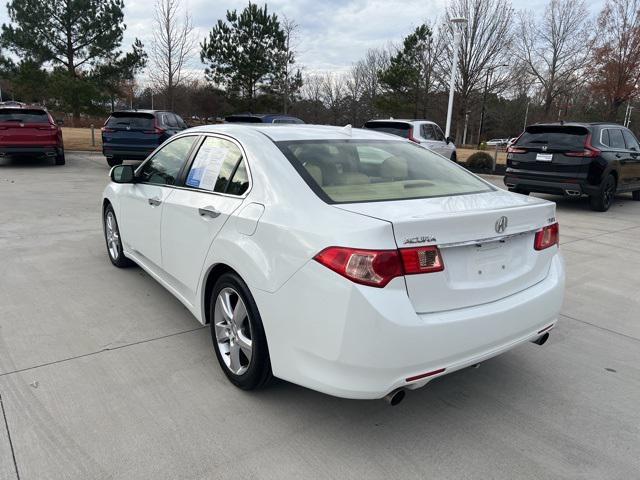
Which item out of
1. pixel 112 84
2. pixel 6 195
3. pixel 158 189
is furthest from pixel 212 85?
pixel 158 189

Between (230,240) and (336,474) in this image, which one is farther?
(230,240)

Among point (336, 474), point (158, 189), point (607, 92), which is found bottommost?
point (336, 474)

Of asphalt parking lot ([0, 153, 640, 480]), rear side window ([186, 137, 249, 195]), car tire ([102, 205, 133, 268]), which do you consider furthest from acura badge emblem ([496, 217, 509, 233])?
car tire ([102, 205, 133, 268])

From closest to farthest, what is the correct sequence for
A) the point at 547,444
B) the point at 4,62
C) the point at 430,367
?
the point at 430,367, the point at 547,444, the point at 4,62

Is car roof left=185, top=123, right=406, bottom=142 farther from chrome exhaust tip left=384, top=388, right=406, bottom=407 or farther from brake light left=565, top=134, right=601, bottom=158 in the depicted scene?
brake light left=565, top=134, right=601, bottom=158

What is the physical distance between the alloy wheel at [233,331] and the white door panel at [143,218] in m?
1.11

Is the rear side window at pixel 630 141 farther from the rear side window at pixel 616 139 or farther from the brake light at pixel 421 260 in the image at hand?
the brake light at pixel 421 260

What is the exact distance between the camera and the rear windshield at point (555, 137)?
9.34 metres

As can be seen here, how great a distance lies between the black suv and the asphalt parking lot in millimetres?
5470

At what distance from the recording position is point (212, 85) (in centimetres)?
3344

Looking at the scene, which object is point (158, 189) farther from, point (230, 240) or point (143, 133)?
point (143, 133)

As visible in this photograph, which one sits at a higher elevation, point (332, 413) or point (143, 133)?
point (143, 133)

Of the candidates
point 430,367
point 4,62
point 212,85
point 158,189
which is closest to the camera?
point 430,367

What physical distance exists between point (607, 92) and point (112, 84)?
28804mm
